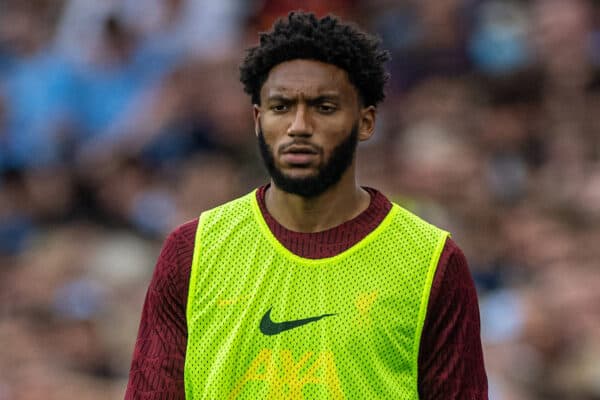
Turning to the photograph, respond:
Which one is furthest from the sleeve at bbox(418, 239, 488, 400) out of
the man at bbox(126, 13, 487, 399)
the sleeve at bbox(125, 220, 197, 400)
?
the sleeve at bbox(125, 220, 197, 400)

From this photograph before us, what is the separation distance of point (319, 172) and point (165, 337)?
1.98 ft

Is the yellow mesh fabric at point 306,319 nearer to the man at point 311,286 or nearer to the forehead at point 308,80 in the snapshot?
the man at point 311,286

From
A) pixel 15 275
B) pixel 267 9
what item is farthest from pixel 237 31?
pixel 15 275

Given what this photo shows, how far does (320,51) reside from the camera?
3850 mm

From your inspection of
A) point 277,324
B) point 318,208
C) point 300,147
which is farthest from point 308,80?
point 277,324

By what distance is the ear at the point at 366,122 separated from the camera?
3953mm

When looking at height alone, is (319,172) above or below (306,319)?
above

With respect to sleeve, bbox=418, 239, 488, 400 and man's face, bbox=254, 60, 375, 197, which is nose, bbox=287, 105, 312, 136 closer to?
man's face, bbox=254, 60, 375, 197

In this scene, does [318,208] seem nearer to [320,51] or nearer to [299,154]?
[299,154]

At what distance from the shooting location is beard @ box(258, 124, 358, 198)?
3.85 metres

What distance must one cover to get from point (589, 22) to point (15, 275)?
3269 mm

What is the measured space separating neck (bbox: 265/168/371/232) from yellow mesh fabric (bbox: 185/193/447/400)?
9 centimetres

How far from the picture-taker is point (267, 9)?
8.05 meters

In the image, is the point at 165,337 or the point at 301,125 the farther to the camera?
the point at 165,337
